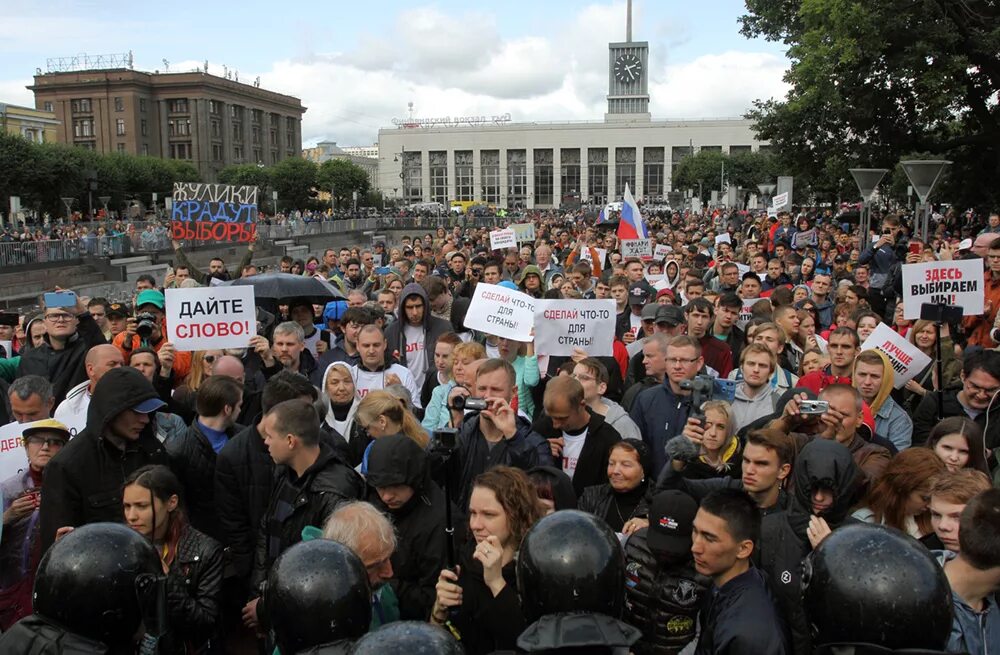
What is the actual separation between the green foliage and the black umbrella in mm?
40912

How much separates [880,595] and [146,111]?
104198 mm

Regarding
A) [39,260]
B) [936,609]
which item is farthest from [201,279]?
[39,260]

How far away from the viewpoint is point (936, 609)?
1.89m

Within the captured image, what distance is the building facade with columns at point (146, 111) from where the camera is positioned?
307 feet

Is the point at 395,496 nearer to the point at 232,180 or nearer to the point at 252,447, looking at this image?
the point at 252,447

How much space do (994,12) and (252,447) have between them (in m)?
20.1

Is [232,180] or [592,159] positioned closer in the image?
[232,180]

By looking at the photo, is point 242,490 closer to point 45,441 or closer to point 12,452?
point 45,441

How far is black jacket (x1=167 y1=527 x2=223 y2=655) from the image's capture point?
10.6ft

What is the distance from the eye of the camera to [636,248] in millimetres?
13820

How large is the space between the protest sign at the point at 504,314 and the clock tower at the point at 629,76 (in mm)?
120913

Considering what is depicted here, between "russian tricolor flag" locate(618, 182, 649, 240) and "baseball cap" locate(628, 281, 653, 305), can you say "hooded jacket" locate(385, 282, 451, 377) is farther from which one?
"russian tricolor flag" locate(618, 182, 649, 240)

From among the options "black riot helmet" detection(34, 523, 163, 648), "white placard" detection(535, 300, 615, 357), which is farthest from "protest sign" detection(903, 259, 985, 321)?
"black riot helmet" detection(34, 523, 163, 648)

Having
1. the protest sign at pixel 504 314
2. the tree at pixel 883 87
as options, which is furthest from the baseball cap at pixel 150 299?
the tree at pixel 883 87
